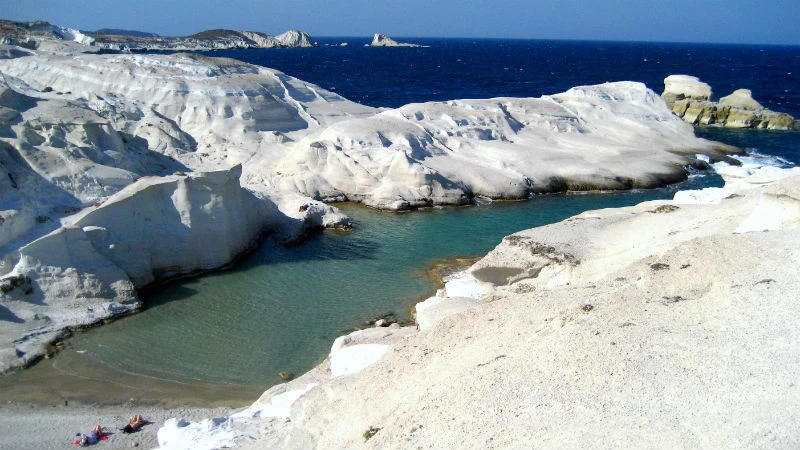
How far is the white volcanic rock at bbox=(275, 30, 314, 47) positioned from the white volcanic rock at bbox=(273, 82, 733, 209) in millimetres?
134281

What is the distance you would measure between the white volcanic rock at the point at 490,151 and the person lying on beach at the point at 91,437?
16.4m

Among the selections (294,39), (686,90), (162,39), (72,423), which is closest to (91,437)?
(72,423)

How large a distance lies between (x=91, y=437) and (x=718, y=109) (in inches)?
1914

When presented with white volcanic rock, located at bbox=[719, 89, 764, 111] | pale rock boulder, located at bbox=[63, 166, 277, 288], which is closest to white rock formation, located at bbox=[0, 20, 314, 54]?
pale rock boulder, located at bbox=[63, 166, 277, 288]

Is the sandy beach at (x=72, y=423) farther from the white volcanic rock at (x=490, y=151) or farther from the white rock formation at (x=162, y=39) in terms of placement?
the white rock formation at (x=162, y=39)

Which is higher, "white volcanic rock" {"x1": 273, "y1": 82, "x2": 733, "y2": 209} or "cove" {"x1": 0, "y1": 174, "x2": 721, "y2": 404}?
"white volcanic rock" {"x1": 273, "y1": 82, "x2": 733, "y2": 209}

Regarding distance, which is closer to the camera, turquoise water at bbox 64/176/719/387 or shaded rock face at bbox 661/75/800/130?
turquoise water at bbox 64/176/719/387

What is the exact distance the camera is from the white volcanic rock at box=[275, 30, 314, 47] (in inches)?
6491

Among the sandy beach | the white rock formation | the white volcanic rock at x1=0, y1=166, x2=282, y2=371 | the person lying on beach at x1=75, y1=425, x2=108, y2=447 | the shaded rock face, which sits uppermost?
the white rock formation

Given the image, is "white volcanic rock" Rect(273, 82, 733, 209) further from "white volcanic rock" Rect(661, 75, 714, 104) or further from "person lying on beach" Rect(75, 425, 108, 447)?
"person lying on beach" Rect(75, 425, 108, 447)

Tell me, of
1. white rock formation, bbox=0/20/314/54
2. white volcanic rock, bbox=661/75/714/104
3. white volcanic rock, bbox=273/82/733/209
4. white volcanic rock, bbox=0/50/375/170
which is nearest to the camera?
white volcanic rock, bbox=273/82/733/209

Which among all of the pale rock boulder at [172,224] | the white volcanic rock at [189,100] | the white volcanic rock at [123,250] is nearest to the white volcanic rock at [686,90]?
the white volcanic rock at [189,100]

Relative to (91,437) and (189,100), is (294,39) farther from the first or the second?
(91,437)

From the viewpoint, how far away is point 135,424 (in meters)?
12.2
